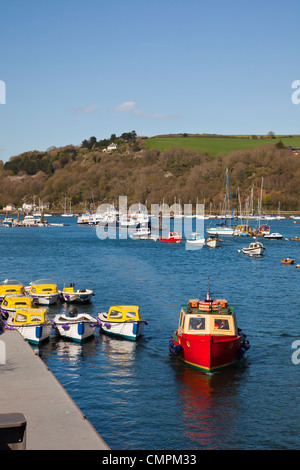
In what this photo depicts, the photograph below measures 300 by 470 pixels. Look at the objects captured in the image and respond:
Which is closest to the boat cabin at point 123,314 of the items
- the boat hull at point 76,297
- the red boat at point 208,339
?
the red boat at point 208,339

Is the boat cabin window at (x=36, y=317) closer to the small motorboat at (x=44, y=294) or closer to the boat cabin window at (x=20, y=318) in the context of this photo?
the boat cabin window at (x=20, y=318)

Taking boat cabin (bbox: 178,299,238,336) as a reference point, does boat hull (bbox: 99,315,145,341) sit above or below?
below

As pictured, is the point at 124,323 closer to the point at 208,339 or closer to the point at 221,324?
the point at 221,324

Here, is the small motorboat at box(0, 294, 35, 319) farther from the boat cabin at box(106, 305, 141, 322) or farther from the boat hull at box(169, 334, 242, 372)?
the boat hull at box(169, 334, 242, 372)

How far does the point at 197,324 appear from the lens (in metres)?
33.3

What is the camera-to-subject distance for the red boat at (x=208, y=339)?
105ft

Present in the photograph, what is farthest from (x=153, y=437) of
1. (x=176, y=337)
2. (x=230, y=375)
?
(x=176, y=337)

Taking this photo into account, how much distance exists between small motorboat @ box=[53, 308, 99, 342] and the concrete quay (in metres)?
7.20

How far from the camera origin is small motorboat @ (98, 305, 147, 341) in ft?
131

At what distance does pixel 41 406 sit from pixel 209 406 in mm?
9164

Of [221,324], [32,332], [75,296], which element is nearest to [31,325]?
[32,332]

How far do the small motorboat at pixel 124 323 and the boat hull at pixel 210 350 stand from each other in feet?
21.5

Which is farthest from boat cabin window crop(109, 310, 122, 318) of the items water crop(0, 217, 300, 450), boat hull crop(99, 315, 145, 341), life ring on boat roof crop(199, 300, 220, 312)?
life ring on boat roof crop(199, 300, 220, 312)

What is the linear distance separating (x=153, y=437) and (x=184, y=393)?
5.59 m
